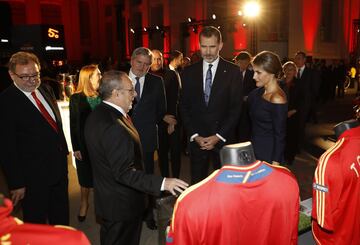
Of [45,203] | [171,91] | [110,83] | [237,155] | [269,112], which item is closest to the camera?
[237,155]

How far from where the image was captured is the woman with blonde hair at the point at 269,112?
2752 millimetres

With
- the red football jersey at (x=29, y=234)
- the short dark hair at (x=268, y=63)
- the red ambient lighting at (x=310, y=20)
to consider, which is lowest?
the red football jersey at (x=29, y=234)

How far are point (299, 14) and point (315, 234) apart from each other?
15264 millimetres

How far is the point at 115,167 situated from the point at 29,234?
3.13ft

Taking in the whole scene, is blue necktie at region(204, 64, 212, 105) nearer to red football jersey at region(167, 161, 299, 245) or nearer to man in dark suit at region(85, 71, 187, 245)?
man in dark suit at region(85, 71, 187, 245)

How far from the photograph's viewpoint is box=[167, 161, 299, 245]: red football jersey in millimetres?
1261

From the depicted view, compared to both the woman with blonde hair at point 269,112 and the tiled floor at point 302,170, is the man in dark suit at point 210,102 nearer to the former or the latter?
the woman with blonde hair at point 269,112

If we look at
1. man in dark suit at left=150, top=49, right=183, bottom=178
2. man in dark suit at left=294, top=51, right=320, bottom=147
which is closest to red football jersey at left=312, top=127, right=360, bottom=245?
man in dark suit at left=150, top=49, right=183, bottom=178

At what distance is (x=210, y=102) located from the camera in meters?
3.01

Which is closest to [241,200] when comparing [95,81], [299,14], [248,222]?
[248,222]

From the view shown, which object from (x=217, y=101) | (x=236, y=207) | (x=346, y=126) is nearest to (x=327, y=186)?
(x=346, y=126)

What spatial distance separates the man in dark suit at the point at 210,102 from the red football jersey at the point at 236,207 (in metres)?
1.62

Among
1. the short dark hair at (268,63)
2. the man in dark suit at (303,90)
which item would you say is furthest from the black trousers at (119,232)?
the man in dark suit at (303,90)

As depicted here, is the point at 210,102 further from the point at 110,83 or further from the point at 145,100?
the point at 110,83
